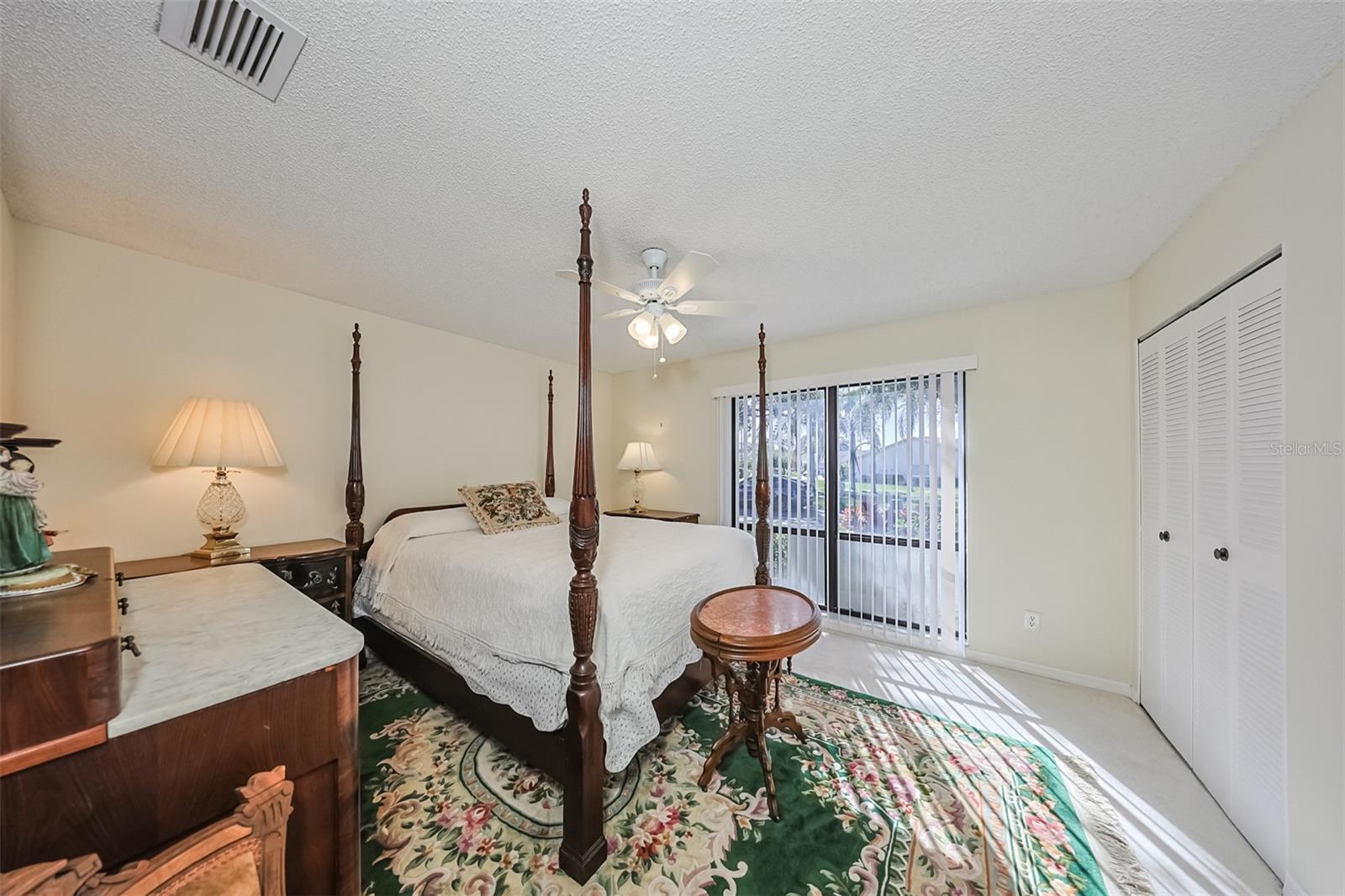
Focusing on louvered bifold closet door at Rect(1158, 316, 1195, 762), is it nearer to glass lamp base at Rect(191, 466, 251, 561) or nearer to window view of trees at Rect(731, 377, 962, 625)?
window view of trees at Rect(731, 377, 962, 625)

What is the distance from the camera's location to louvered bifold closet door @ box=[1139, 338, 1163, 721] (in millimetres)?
2250

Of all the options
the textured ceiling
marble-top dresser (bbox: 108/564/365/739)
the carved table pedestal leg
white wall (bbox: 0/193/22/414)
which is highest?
the textured ceiling

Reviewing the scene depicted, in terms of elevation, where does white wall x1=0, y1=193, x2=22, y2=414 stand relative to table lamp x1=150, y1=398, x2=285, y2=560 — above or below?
above

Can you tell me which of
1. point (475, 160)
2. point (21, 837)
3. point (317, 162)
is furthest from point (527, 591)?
point (317, 162)

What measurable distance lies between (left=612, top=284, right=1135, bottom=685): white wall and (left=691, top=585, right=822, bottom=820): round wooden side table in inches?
69.6

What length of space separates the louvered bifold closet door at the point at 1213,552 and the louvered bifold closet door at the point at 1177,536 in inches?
2.2

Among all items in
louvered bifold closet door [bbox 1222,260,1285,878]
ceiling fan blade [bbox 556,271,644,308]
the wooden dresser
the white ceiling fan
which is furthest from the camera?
the white ceiling fan

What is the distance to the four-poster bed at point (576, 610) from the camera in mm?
1521

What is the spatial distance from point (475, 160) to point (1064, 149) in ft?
6.68

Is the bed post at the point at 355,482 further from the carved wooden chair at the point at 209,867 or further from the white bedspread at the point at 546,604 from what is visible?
the carved wooden chair at the point at 209,867

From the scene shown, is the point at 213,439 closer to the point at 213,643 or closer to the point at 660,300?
the point at 213,643

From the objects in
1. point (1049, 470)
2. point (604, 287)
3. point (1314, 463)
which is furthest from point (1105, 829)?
point (604, 287)

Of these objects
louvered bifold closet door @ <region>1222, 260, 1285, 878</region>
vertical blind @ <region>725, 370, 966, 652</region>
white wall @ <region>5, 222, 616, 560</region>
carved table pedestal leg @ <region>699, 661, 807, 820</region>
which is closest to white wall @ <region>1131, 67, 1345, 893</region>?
louvered bifold closet door @ <region>1222, 260, 1285, 878</region>

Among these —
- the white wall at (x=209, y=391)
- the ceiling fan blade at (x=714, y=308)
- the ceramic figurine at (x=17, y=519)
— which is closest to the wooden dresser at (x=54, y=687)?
the ceramic figurine at (x=17, y=519)
